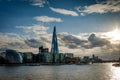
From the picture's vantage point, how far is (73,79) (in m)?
80.3

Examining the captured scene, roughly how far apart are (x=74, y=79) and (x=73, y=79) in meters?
0.36

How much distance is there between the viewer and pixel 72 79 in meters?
80.3

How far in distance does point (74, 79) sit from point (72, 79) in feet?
2.24

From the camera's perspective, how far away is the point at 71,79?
80.3m

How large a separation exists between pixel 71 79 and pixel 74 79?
1011 millimetres

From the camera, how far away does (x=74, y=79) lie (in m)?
80.4

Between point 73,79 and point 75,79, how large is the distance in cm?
70

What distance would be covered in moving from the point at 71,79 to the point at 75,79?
1335mm

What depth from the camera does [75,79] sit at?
3152 inches

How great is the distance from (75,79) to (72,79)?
1.01m
